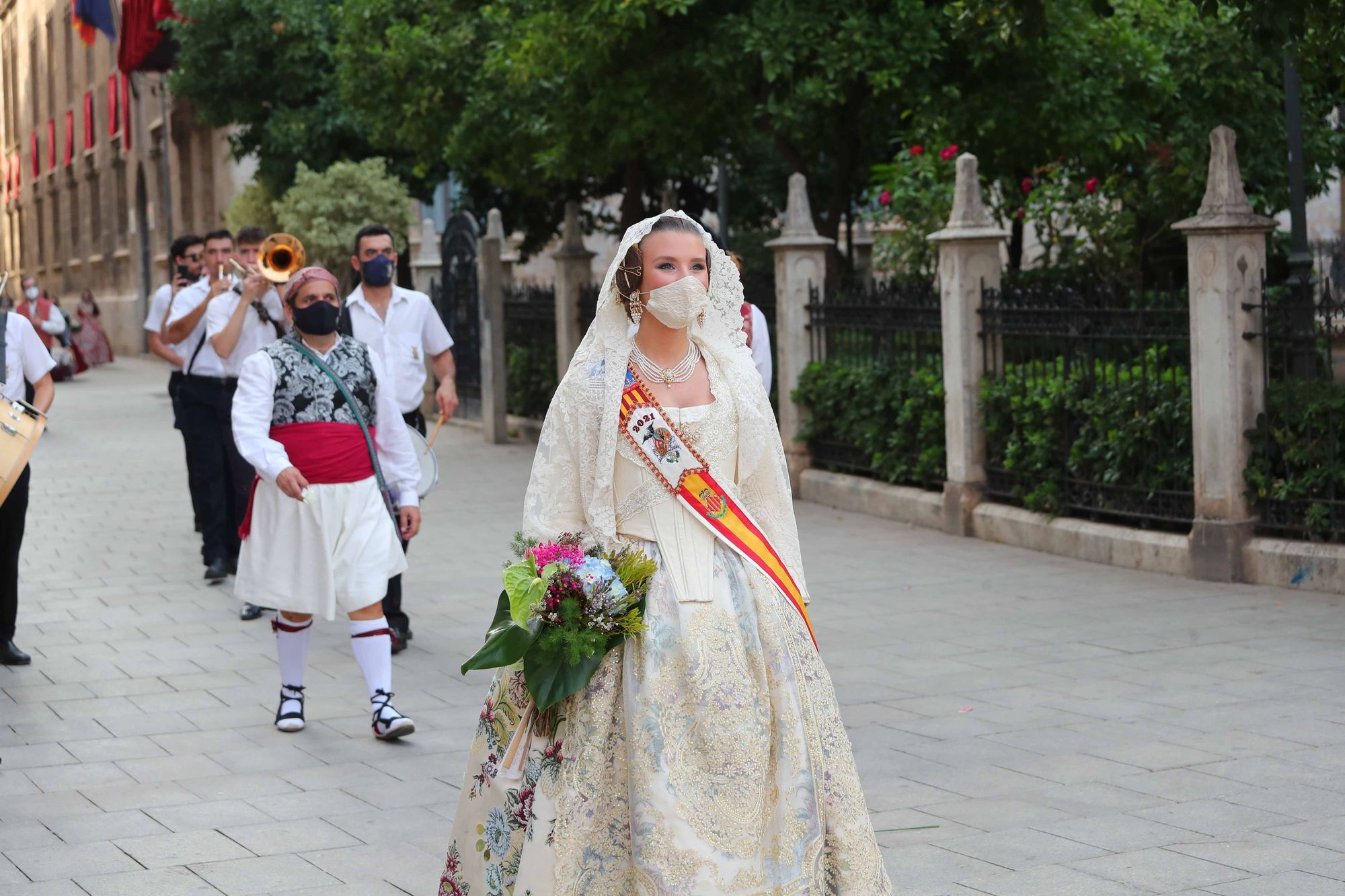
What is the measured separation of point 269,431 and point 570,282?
11.0 meters

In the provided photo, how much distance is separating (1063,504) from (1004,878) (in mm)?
5734

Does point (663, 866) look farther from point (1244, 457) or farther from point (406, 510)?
point (1244, 457)

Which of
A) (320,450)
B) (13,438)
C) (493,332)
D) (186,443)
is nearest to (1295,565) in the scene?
(320,450)

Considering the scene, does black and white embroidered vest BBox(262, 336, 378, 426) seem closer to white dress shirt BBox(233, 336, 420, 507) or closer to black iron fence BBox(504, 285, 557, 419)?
white dress shirt BBox(233, 336, 420, 507)

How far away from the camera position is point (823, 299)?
13094 mm

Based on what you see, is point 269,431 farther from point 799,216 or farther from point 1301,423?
point 799,216

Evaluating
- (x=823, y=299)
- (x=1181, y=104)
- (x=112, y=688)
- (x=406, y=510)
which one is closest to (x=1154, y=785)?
(x=406, y=510)

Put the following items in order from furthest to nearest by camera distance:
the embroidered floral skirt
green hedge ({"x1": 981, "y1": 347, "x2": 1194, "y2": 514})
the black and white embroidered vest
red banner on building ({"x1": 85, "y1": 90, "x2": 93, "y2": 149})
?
red banner on building ({"x1": 85, "y1": 90, "x2": 93, "y2": 149}), green hedge ({"x1": 981, "y1": 347, "x2": 1194, "y2": 514}), the black and white embroidered vest, the embroidered floral skirt

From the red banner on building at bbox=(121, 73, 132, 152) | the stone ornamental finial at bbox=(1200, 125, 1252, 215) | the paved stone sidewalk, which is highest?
the red banner on building at bbox=(121, 73, 132, 152)

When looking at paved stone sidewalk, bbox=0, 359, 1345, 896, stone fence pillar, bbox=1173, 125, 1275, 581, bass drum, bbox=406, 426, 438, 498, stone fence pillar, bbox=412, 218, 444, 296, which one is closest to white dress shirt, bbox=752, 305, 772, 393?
paved stone sidewalk, bbox=0, 359, 1345, 896

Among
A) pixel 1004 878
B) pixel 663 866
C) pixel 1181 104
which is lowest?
pixel 1004 878

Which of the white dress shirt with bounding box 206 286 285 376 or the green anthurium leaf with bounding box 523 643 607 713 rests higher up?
the white dress shirt with bounding box 206 286 285 376

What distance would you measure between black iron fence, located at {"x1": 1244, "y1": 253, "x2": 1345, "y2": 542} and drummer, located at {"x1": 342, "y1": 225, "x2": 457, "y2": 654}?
4.08 meters

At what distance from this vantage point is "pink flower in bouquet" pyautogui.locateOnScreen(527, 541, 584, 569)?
396 cm
